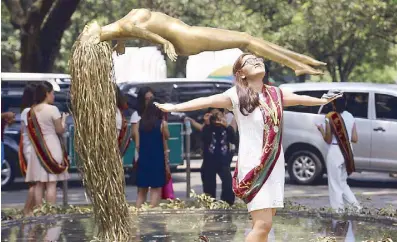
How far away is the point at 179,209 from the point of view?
464 inches

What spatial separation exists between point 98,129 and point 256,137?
1.53 metres

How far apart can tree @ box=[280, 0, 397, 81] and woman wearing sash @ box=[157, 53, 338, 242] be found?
56.7 feet

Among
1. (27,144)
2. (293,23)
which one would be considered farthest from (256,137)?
(293,23)

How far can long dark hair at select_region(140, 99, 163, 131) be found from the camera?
41.5 feet

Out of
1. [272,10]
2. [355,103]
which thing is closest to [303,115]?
[355,103]

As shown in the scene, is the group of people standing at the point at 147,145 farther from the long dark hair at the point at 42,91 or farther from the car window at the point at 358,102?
the car window at the point at 358,102

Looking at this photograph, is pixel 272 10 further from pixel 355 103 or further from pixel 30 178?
pixel 30 178

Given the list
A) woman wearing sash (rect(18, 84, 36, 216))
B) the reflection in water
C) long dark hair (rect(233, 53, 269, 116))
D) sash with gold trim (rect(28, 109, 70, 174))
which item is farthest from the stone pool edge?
long dark hair (rect(233, 53, 269, 116))

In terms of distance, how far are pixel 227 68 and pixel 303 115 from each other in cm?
1061

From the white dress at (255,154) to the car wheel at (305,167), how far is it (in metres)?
11.1

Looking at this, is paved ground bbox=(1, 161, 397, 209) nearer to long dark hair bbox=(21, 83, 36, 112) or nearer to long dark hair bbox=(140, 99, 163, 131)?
long dark hair bbox=(21, 83, 36, 112)

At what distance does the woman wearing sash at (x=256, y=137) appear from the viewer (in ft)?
25.0

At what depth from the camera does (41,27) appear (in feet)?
59.4

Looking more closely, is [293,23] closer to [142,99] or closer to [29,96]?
[142,99]
